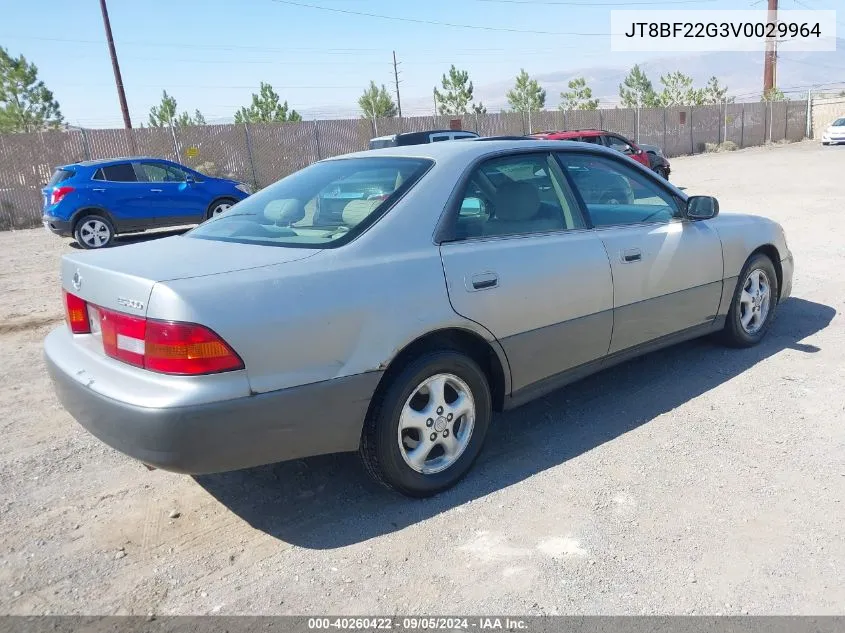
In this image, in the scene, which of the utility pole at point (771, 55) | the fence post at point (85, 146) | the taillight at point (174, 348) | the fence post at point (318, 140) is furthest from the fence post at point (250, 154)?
the utility pole at point (771, 55)

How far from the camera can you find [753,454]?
3518 millimetres

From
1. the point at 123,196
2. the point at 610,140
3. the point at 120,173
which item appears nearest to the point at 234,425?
the point at 123,196

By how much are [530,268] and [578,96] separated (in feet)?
199

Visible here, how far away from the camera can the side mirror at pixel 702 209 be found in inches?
173

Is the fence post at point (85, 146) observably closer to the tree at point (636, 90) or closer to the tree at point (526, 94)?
the tree at point (526, 94)

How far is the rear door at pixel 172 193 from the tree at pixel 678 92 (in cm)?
5516

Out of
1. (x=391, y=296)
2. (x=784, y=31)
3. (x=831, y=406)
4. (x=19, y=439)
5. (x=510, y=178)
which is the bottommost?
(x=831, y=406)

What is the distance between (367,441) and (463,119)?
2610 centimetres

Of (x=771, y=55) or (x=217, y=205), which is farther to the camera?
(x=771, y=55)

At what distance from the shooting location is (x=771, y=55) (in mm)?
42312

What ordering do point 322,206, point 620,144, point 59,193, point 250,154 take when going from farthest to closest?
point 250,154
point 620,144
point 59,193
point 322,206

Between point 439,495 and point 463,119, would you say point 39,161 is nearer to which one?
point 463,119

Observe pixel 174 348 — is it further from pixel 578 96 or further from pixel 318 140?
pixel 578 96

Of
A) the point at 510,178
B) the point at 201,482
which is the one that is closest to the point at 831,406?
the point at 510,178
